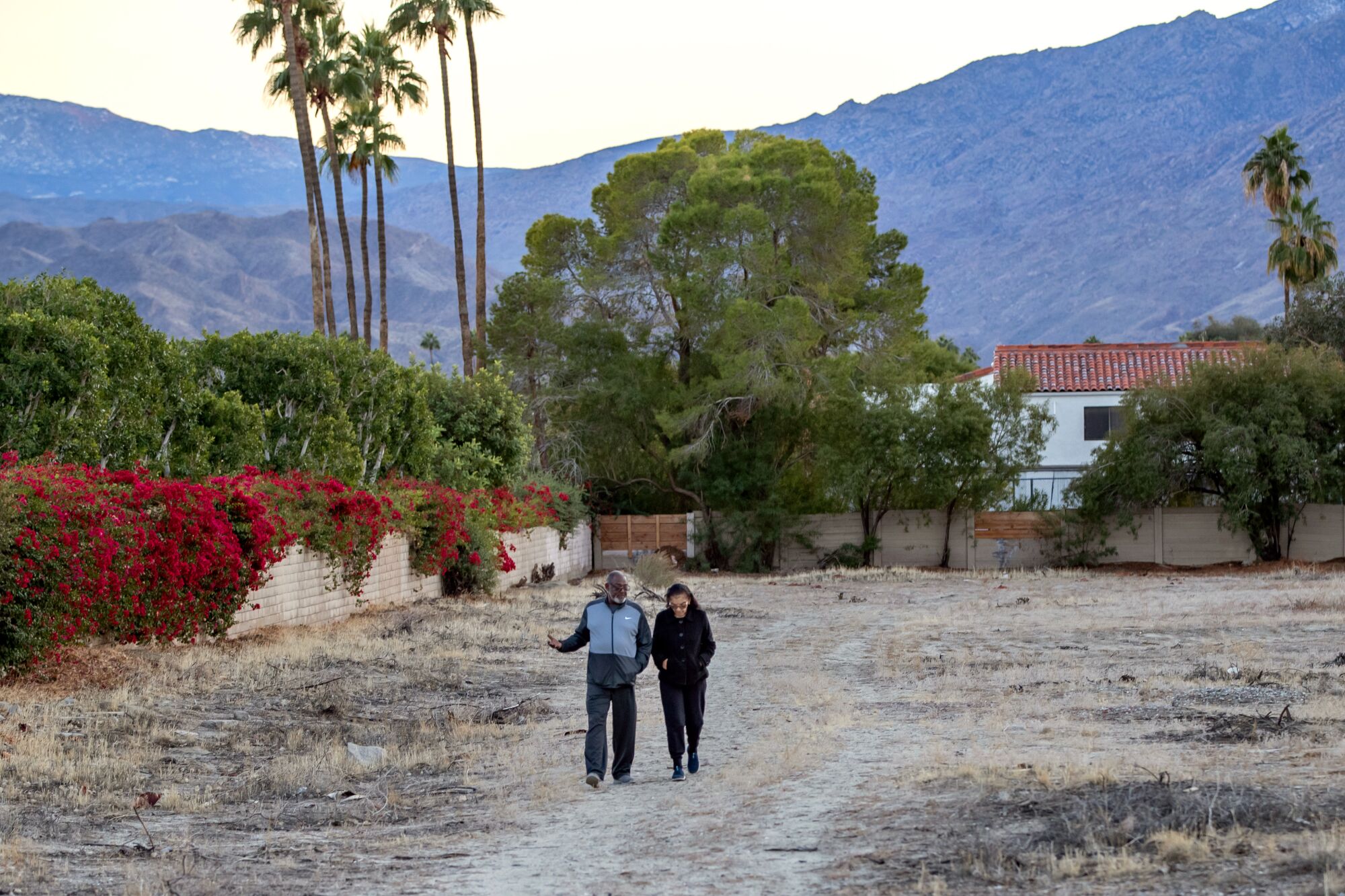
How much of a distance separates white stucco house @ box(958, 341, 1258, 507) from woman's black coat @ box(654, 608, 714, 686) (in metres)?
48.0

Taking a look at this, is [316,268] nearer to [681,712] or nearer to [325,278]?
[325,278]

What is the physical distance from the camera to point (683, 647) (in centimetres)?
1161

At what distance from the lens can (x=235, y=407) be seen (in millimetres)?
26781

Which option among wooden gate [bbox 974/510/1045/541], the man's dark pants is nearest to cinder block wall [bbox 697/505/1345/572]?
wooden gate [bbox 974/510/1045/541]

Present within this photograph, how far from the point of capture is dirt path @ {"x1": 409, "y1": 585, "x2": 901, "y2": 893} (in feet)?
27.7

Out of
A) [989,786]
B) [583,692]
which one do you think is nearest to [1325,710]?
[989,786]

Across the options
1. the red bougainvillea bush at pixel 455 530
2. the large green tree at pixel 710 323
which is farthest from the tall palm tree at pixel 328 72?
the red bougainvillea bush at pixel 455 530

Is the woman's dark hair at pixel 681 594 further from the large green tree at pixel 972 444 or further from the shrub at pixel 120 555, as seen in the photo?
the large green tree at pixel 972 444

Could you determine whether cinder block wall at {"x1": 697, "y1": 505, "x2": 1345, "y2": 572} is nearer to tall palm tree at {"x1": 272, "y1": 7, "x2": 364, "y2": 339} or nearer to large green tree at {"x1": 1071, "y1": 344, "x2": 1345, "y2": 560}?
large green tree at {"x1": 1071, "y1": 344, "x2": 1345, "y2": 560}

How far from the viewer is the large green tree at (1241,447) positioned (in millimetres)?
42469

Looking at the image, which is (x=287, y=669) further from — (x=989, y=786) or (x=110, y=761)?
(x=989, y=786)

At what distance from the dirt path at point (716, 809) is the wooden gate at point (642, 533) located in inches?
1250

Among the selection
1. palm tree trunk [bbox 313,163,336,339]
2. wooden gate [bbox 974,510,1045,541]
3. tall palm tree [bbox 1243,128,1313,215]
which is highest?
tall palm tree [bbox 1243,128,1313,215]

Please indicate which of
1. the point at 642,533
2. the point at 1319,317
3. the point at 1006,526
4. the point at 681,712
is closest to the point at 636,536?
the point at 642,533
